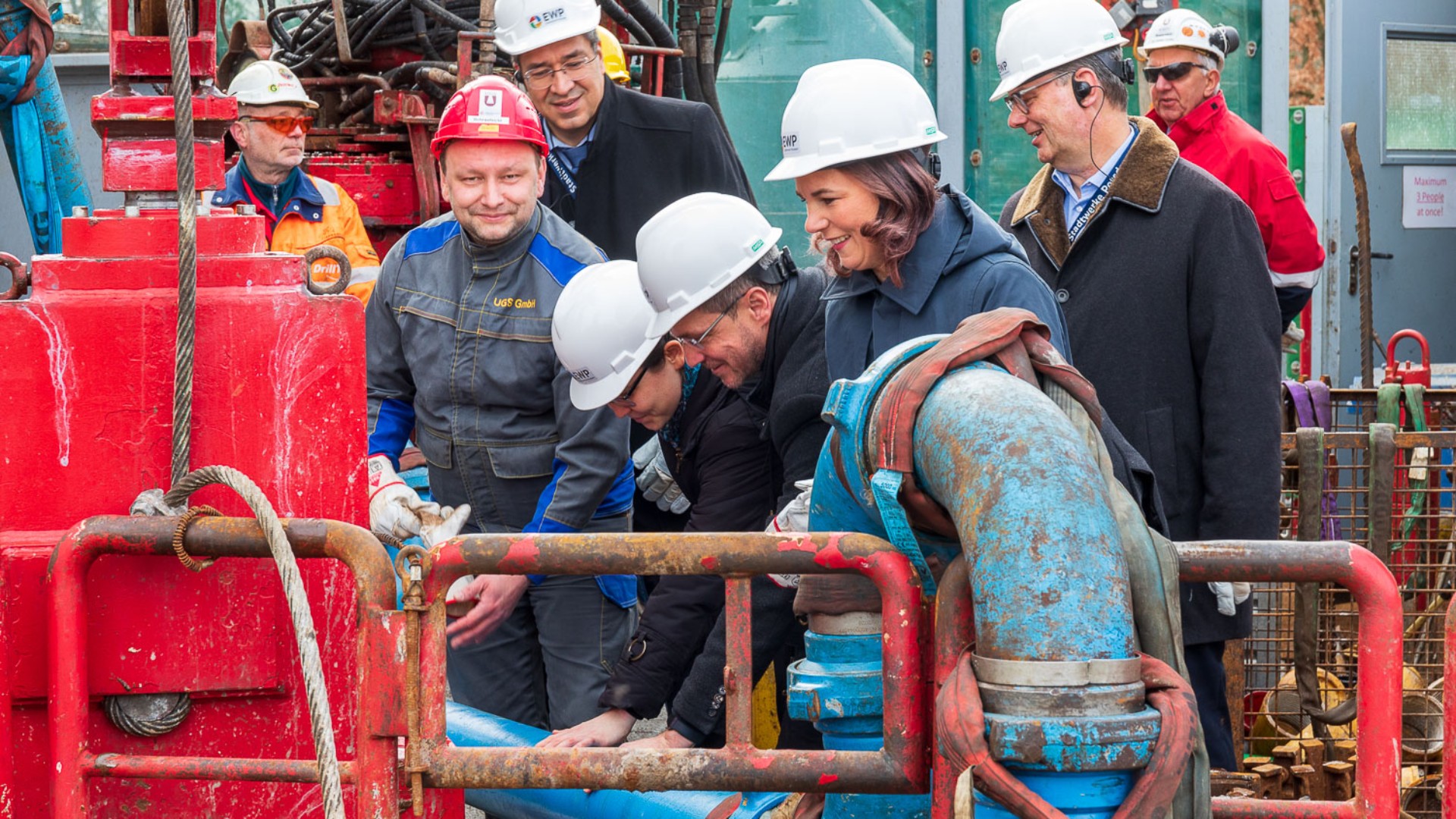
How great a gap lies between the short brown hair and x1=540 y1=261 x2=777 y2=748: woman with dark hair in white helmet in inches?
24.6

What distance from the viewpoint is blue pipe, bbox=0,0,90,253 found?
4.74m

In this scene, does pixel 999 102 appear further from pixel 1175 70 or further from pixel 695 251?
pixel 695 251

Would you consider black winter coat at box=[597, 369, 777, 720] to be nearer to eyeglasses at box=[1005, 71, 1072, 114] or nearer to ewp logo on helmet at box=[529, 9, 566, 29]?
eyeglasses at box=[1005, 71, 1072, 114]

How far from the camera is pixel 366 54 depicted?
7.10 meters

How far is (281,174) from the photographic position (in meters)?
5.90

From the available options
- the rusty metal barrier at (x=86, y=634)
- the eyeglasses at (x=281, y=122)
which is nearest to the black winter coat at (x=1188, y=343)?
the rusty metal barrier at (x=86, y=634)

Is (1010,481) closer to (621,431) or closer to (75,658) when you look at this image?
(75,658)

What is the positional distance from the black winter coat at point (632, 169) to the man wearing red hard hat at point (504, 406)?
0.78m

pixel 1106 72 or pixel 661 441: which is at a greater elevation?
pixel 1106 72

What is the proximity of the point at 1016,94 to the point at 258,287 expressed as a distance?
213cm

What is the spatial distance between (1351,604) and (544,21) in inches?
126

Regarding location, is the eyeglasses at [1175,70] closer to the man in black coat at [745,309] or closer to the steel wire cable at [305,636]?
the man in black coat at [745,309]

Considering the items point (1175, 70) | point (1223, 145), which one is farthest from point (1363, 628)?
point (1175, 70)

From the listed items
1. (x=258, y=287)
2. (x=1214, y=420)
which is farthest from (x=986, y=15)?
Result: (x=258, y=287)
